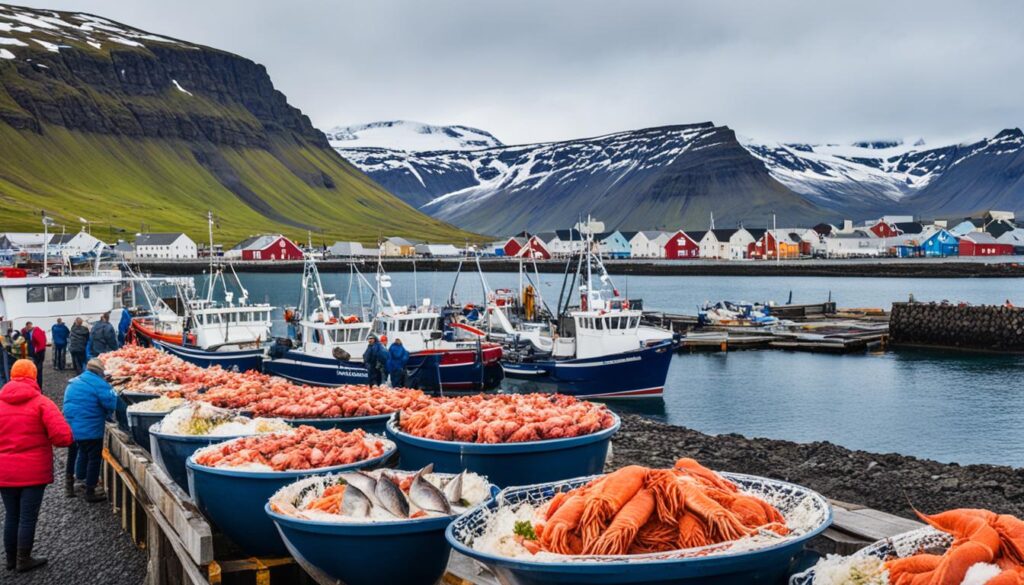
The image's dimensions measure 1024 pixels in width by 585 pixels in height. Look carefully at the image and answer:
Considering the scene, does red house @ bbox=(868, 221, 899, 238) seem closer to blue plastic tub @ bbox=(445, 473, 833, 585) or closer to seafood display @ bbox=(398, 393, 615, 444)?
seafood display @ bbox=(398, 393, 615, 444)


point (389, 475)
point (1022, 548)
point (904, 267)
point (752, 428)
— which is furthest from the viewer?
point (904, 267)

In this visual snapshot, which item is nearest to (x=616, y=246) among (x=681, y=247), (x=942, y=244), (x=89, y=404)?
(x=681, y=247)

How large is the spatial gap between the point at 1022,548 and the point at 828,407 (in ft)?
96.9

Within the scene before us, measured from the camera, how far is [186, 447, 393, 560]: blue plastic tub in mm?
7508

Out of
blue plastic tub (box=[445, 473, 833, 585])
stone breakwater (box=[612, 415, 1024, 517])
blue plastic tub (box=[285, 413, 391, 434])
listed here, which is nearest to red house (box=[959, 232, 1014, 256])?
stone breakwater (box=[612, 415, 1024, 517])

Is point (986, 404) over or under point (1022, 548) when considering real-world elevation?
under

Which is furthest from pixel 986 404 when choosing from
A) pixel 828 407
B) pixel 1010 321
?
pixel 1010 321

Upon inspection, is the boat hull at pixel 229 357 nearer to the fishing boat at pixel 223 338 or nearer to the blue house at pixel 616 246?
the fishing boat at pixel 223 338

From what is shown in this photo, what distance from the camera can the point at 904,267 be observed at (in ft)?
392

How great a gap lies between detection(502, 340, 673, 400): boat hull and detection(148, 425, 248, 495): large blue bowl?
22152mm

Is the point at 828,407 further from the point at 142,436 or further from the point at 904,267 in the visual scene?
the point at 904,267

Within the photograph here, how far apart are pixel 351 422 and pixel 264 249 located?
149 metres

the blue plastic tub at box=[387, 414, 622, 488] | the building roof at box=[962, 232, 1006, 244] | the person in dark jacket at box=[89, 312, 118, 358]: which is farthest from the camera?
the building roof at box=[962, 232, 1006, 244]

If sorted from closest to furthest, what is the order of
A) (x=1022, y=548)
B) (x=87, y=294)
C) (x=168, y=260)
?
(x=1022, y=548)
(x=87, y=294)
(x=168, y=260)
